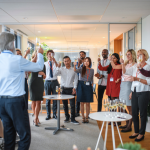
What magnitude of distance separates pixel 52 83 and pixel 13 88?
9.71ft

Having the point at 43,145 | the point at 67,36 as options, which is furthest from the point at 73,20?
the point at 43,145

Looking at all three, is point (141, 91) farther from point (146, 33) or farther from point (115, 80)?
point (146, 33)

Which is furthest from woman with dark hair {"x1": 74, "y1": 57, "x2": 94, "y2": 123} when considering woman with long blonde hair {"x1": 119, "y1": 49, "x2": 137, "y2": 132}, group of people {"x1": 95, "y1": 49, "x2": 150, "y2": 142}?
woman with long blonde hair {"x1": 119, "y1": 49, "x2": 137, "y2": 132}

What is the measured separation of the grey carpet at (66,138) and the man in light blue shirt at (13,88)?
1.29 meters

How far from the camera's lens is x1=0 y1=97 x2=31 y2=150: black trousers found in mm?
1966

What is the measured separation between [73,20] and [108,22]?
121 centimetres

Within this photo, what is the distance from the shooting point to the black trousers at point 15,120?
6.45ft

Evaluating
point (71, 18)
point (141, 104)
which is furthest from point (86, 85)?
point (71, 18)

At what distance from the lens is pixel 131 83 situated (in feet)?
13.0

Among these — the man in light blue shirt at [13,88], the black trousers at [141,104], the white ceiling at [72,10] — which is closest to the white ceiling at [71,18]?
the white ceiling at [72,10]

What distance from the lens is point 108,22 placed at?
621 cm

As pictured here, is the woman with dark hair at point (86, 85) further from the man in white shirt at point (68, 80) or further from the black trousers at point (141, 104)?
the black trousers at point (141, 104)

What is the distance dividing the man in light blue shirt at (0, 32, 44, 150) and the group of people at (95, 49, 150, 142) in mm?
1511

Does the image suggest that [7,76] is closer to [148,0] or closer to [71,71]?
[71,71]
